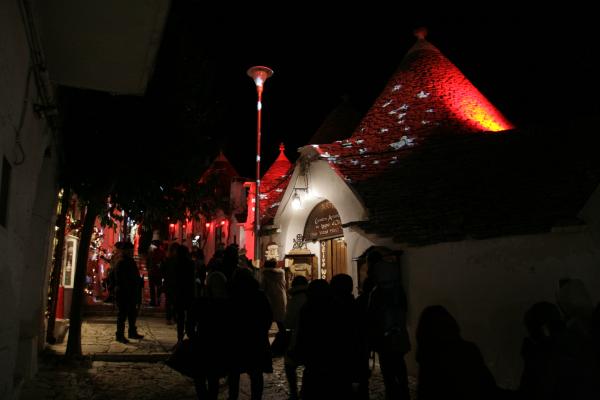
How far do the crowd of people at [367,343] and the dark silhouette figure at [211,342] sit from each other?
0.4 inches

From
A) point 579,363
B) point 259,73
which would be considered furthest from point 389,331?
point 259,73

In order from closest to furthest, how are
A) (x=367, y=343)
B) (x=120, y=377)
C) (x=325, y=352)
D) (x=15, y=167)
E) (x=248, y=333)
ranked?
(x=325, y=352) < (x=15, y=167) < (x=248, y=333) < (x=367, y=343) < (x=120, y=377)

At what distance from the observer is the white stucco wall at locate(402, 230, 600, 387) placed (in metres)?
7.25

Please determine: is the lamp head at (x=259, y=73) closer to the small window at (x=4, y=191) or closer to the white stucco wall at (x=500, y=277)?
the white stucco wall at (x=500, y=277)

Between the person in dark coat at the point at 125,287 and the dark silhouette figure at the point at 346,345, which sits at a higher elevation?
the person in dark coat at the point at 125,287

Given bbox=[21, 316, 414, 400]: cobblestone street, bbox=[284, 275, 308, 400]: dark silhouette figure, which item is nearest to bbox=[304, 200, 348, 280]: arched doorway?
bbox=[21, 316, 414, 400]: cobblestone street

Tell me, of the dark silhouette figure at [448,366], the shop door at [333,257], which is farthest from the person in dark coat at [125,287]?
the dark silhouette figure at [448,366]

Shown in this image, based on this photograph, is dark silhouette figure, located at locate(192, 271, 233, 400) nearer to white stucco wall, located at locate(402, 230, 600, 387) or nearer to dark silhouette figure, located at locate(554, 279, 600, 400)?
dark silhouette figure, located at locate(554, 279, 600, 400)

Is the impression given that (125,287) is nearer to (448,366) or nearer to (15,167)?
(15,167)

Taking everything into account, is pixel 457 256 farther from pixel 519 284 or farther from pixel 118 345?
pixel 118 345

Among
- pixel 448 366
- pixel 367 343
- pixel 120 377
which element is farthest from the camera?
pixel 120 377

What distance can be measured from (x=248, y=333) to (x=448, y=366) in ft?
9.10

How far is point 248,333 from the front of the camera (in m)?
5.45

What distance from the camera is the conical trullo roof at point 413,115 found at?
485 inches
